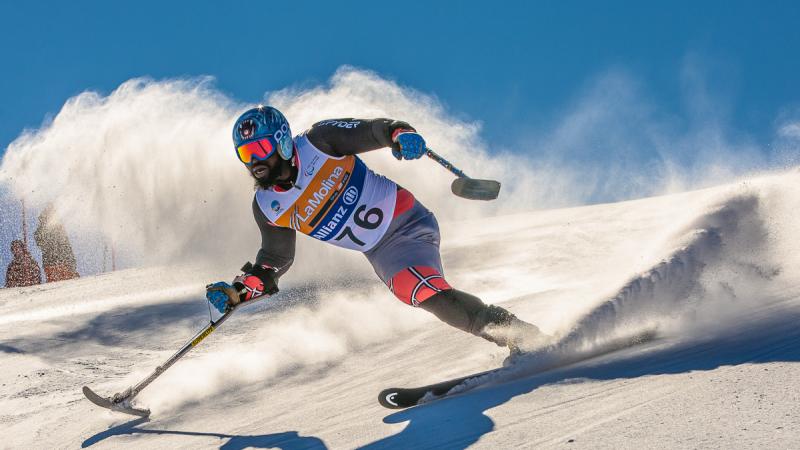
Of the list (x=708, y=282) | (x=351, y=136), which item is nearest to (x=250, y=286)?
(x=351, y=136)

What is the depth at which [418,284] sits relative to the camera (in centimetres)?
477

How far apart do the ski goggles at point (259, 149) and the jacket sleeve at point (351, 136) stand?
14.0 inches

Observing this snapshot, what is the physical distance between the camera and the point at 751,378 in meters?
3.00

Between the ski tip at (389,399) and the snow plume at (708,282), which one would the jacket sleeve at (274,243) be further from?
the snow plume at (708,282)

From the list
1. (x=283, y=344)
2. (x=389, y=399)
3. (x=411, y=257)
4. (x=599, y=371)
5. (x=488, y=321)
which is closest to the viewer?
(x=599, y=371)

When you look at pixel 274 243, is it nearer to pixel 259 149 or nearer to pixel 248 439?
pixel 259 149

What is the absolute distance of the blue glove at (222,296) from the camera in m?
4.94

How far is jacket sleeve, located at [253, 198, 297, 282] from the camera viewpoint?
16.8 ft

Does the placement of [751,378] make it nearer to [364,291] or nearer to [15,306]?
[364,291]

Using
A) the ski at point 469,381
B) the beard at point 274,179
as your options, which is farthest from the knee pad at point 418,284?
the beard at point 274,179

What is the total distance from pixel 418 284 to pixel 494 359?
0.69m

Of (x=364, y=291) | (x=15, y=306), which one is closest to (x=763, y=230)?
(x=364, y=291)

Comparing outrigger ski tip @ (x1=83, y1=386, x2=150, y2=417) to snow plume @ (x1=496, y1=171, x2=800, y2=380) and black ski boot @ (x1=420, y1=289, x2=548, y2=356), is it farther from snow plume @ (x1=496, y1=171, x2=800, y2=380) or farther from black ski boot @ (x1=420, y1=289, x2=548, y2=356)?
snow plume @ (x1=496, y1=171, x2=800, y2=380)

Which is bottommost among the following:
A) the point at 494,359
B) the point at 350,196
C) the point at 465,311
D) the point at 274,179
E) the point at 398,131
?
the point at 494,359
